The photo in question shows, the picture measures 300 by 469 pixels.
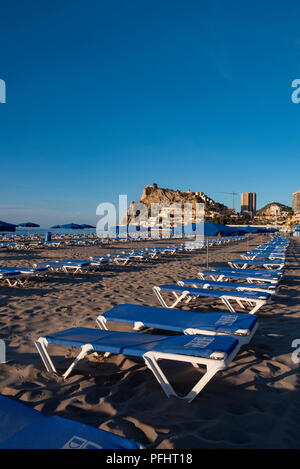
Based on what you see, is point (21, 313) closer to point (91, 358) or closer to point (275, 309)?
point (91, 358)

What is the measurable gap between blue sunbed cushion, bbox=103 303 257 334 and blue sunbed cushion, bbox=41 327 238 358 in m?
0.36

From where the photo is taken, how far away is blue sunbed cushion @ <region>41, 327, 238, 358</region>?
238 centimetres

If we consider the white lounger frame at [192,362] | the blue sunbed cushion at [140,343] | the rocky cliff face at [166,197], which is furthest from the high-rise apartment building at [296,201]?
the white lounger frame at [192,362]

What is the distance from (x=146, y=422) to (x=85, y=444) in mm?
863

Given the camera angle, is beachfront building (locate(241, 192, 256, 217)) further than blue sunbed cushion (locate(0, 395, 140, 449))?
Yes

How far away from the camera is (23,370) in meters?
2.98

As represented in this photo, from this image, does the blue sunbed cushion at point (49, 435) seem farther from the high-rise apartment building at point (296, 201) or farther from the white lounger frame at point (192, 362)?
the high-rise apartment building at point (296, 201)

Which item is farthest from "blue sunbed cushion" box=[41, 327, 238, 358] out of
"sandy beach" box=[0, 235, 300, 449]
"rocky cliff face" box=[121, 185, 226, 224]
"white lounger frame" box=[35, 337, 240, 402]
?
"rocky cliff face" box=[121, 185, 226, 224]

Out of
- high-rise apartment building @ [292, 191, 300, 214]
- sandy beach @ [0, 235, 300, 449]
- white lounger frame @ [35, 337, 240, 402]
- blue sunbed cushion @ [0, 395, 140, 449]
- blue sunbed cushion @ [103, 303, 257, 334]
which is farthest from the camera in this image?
high-rise apartment building @ [292, 191, 300, 214]

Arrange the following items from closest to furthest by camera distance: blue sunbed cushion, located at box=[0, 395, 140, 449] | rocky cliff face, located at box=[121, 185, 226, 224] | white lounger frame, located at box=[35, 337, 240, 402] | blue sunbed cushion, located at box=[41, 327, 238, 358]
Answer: blue sunbed cushion, located at box=[0, 395, 140, 449]
white lounger frame, located at box=[35, 337, 240, 402]
blue sunbed cushion, located at box=[41, 327, 238, 358]
rocky cliff face, located at box=[121, 185, 226, 224]

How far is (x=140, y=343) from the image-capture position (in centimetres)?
264

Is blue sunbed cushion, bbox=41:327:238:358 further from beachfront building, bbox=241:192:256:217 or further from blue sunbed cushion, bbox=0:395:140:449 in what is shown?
beachfront building, bbox=241:192:256:217

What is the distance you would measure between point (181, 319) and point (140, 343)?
97cm

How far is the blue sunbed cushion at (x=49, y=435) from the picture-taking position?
1.41 m
